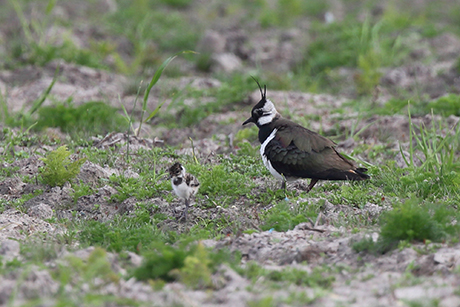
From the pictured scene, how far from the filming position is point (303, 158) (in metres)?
5.95

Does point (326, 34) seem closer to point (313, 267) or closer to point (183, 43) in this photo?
point (183, 43)

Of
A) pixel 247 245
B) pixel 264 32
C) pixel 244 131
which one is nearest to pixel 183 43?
pixel 264 32

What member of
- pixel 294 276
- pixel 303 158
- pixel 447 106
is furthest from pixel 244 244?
pixel 447 106

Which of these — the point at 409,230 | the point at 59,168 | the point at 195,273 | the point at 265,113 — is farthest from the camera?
the point at 265,113

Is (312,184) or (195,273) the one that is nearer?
(195,273)

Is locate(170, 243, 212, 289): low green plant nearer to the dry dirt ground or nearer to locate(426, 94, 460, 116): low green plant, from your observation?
the dry dirt ground

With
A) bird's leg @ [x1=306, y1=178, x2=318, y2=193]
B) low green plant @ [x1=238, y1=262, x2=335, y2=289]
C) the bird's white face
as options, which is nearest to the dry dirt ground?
low green plant @ [x1=238, y1=262, x2=335, y2=289]

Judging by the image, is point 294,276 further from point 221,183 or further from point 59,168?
point 59,168

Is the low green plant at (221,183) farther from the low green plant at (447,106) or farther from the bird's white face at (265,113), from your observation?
the low green plant at (447,106)

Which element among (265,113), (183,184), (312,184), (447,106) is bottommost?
(312,184)

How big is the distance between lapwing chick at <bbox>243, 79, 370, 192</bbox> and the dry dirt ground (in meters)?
0.33

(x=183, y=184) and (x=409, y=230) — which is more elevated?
(x=409, y=230)

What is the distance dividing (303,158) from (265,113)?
3.00ft

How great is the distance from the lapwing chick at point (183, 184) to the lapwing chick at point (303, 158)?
93cm
